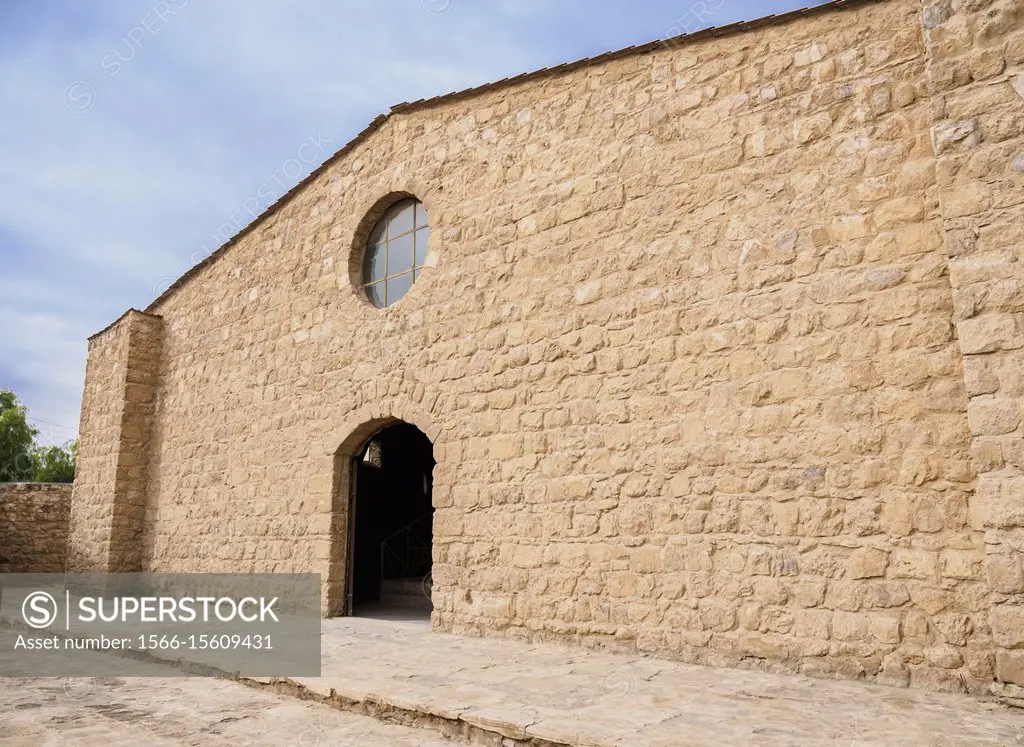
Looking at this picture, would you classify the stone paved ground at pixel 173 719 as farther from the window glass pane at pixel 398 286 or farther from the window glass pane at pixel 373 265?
the window glass pane at pixel 373 265

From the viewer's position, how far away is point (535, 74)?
6273mm

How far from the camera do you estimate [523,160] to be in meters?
6.30

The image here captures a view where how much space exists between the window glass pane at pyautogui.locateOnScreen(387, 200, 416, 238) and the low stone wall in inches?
329

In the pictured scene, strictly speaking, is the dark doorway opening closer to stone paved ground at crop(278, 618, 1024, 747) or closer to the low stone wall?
stone paved ground at crop(278, 618, 1024, 747)

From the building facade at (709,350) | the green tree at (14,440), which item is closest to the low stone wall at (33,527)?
the building facade at (709,350)

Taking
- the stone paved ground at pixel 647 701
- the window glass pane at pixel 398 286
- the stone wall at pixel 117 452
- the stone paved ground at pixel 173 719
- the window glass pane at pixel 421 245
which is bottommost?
the stone paved ground at pixel 173 719

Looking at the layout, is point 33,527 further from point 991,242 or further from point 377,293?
point 991,242

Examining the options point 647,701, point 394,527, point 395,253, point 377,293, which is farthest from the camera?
point 394,527

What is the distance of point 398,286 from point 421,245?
1.64 feet

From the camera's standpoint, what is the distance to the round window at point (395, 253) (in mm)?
7230

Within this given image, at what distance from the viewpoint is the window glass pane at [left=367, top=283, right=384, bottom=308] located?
297 inches

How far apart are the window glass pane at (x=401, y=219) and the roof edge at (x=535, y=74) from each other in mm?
949

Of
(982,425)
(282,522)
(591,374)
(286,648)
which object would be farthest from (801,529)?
(282,522)

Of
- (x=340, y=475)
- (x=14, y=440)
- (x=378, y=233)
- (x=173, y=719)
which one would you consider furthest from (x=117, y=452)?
(x=14, y=440)
